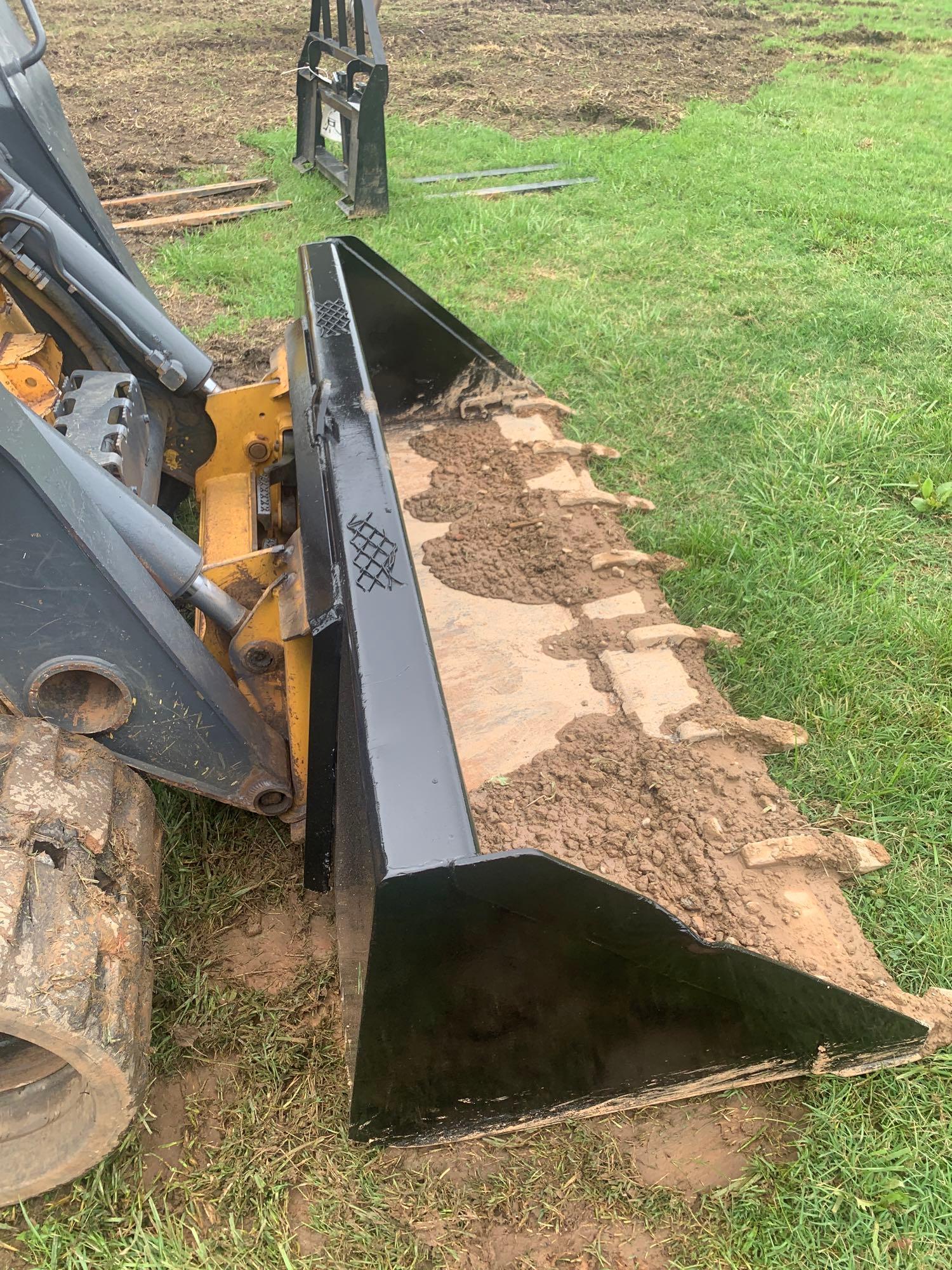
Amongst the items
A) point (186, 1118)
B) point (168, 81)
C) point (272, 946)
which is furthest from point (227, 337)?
point (168, 81)

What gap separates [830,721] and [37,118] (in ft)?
8.98

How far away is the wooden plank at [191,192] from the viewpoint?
636cm

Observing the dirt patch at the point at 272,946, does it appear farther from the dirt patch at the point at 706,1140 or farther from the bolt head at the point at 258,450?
the bolt head at the point at 258,450

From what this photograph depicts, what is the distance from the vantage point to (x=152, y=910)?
168cm

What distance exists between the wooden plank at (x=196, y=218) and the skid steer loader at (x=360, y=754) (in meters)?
3.51

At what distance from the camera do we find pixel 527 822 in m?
2.03

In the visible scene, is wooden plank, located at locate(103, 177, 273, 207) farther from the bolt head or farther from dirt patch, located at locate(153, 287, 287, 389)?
the bolt head

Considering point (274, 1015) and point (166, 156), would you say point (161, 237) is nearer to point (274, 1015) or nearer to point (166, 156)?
point (166, 156)

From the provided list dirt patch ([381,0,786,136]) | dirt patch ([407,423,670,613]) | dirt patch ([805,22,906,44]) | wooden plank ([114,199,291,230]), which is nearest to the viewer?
dirt patch ([407,423,670,613])

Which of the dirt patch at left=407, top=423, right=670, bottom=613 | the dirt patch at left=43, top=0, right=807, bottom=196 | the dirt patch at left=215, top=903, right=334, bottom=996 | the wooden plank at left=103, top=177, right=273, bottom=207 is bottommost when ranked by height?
the dirt patch at left=215, top=903, right=334, bottom=996

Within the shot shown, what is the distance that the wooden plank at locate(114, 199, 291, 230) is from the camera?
5984 mm

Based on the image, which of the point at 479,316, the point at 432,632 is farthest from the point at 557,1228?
the point at 479,316

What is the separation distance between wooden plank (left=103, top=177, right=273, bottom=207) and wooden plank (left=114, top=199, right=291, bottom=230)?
9.8 inches


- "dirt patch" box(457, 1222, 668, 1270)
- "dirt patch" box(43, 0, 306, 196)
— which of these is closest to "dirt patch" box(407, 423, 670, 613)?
"dirt patch" box(457, 1222, 668, 1270)
